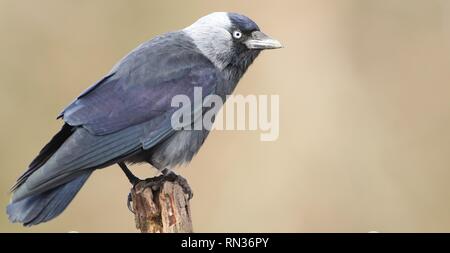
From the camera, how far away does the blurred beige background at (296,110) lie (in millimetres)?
Result: 10602

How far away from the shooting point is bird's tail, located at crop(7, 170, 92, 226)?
6.97m

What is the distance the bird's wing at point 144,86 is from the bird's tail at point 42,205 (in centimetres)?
54

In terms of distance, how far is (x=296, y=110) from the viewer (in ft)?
36.2

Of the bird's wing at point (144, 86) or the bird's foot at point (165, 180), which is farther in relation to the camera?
the bird's wing at point (144, 86)

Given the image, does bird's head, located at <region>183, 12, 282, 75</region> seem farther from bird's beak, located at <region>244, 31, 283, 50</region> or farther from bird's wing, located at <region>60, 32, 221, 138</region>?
bird's wing, located at <region>60, 32, 221, 138</region>

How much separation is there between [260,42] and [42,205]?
8.47 feet

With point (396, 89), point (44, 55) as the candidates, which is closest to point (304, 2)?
point (396, 89)

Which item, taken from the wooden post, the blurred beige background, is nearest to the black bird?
the wooden post

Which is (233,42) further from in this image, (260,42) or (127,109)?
(127,109)

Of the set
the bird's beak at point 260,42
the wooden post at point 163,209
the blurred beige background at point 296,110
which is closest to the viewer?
the wooden post at point 163,209

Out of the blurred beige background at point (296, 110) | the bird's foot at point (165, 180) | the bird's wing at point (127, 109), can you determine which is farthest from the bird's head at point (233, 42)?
the blurred beige background at point (296, 110)

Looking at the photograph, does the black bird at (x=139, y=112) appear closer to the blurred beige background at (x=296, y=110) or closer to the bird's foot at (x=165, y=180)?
the bird's foot at (x=165, y=180)

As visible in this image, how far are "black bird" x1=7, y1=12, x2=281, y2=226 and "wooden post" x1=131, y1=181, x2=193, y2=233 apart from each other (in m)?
0.39

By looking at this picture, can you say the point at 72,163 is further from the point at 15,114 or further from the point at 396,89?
the point at 396,89
